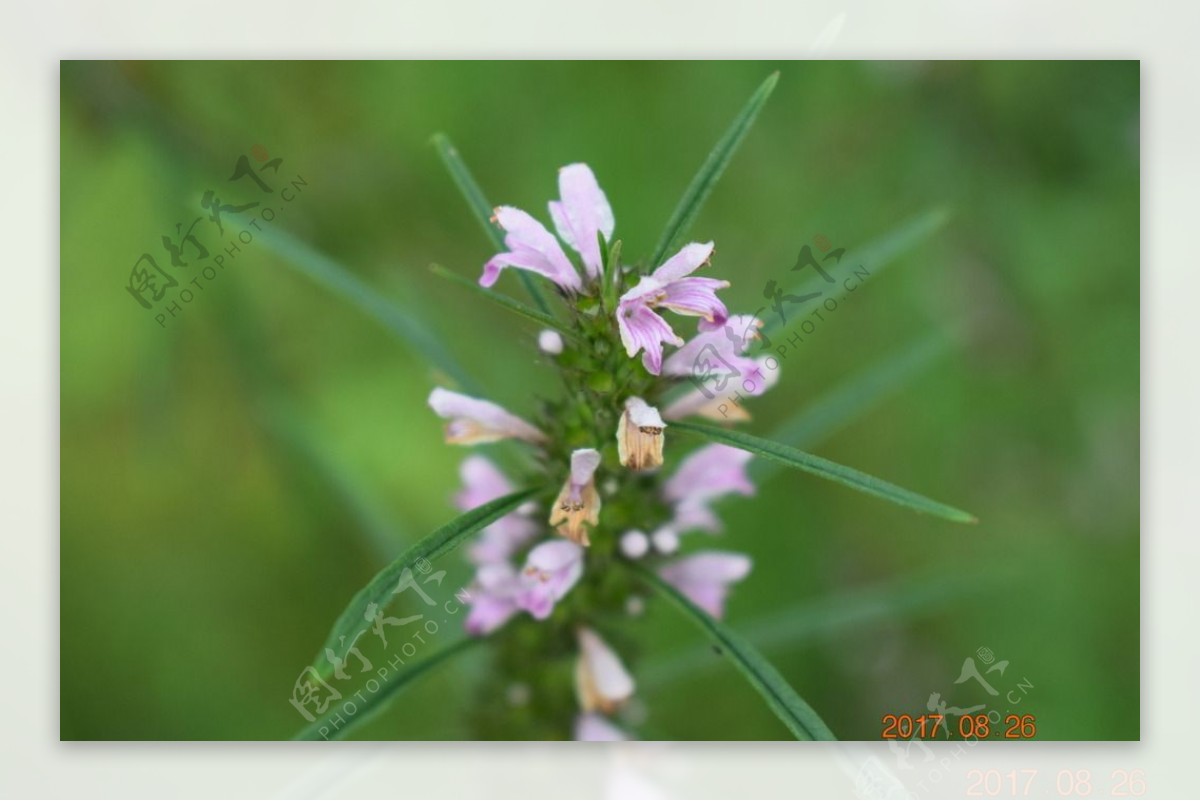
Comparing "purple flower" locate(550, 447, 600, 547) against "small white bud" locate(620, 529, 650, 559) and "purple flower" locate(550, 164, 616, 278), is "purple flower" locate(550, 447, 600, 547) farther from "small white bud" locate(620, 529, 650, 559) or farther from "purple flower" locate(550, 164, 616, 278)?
"purple flower" locate(550, 164, 616, 278)

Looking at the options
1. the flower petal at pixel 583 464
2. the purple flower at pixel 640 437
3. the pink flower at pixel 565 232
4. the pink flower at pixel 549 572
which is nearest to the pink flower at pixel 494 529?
the pink flower at pixel 549 572

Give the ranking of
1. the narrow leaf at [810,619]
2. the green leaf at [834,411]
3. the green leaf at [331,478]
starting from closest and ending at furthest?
1. the green leaf at [834,411]
2. the narrow leaf at [810,619]
3. the green leaf at [331,478]

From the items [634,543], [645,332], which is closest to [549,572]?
[634,543]

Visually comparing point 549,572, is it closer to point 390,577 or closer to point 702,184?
point 390,577

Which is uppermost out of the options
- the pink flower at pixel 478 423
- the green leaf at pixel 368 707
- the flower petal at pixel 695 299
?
the flower petal at pixel 695 299

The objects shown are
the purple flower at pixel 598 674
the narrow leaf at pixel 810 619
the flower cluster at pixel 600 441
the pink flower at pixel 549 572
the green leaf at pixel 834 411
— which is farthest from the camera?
the narrow leaf at pixel 810 619

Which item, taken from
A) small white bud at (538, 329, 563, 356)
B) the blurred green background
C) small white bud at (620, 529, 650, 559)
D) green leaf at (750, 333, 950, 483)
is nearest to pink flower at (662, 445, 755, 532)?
small white bud at (620, 529, 650, 559)

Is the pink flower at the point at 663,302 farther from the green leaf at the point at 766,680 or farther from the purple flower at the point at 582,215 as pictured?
the green leaf at the point at 766,680
